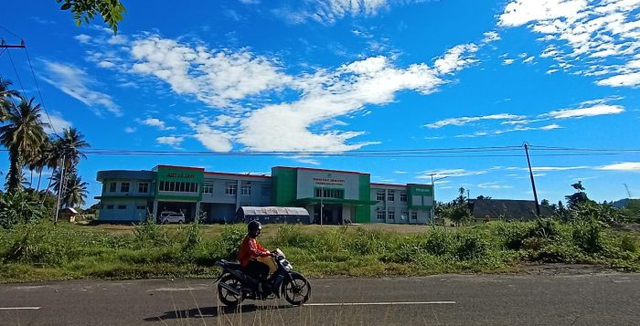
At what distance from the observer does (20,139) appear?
4122cm

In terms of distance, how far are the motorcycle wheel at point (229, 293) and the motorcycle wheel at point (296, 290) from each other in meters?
0.85

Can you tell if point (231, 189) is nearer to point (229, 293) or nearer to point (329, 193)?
point (329, 193)

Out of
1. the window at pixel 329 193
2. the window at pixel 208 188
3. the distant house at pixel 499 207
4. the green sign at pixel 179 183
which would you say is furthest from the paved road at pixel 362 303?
the distant house at pixel 499 207

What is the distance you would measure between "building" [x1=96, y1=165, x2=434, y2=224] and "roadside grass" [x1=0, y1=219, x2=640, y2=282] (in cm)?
3448

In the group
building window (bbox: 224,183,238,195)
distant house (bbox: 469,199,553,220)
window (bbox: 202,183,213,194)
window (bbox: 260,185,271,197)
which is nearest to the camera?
window (bbox: 202,183,213,194)

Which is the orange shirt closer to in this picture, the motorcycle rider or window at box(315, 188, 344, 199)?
the motorcycle rider

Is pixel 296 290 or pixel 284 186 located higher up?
pixel 284 186

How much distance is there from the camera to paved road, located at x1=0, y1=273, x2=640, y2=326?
6.55m

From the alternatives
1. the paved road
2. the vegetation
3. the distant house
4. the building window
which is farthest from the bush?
the distant house

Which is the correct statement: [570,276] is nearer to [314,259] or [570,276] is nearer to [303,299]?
[314,259]

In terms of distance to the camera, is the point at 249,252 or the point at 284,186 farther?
the point at 284,186

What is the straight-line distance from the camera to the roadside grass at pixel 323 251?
41.5 ft

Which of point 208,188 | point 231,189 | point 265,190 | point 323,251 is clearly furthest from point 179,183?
point 323,251

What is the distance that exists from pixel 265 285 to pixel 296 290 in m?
0.60
